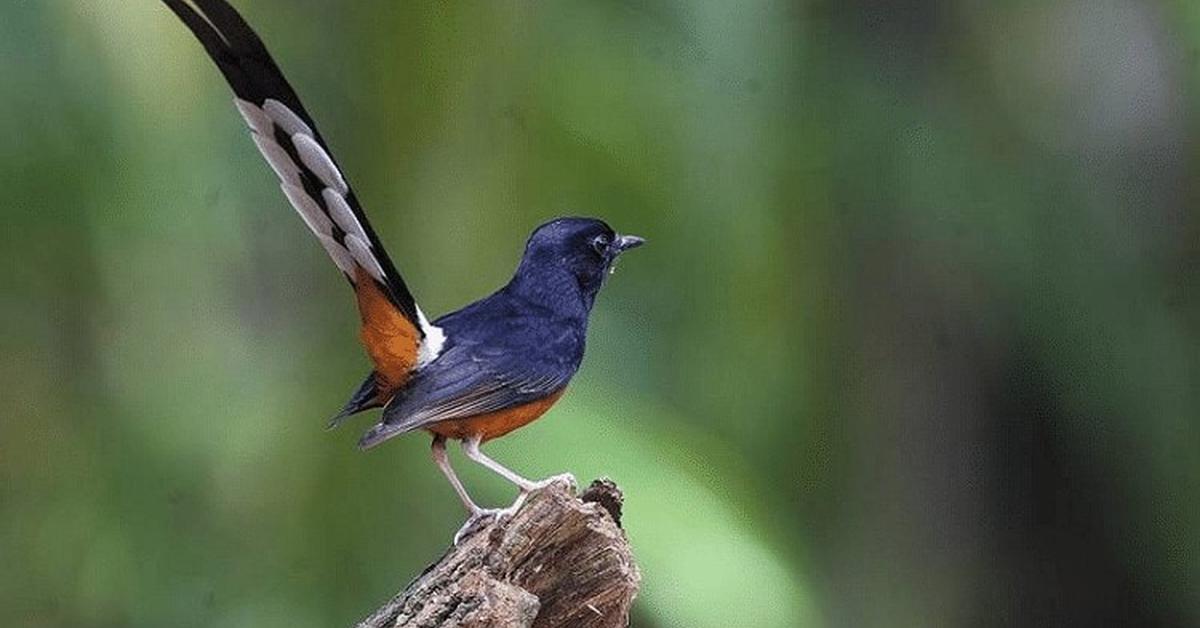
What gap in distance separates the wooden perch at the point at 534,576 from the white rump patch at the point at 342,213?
397 mm

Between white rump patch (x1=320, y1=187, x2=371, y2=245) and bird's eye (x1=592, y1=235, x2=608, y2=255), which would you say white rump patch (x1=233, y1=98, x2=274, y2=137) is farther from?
bird's eye (x1=592, y1=235, x2=608, y2=255)

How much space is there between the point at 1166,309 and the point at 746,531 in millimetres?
1761

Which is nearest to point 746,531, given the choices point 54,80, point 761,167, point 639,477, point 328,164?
point 639,477

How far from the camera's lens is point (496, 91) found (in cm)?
402

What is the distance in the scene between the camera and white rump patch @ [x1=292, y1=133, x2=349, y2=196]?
2.42m

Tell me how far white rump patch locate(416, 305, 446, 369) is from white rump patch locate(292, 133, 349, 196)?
0.81ft

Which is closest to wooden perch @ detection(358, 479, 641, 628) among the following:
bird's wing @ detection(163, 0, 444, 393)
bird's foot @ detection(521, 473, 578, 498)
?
bird's foot @ detection(521, 473, 578, 498)

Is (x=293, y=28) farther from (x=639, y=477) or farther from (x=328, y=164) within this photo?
(x=328, y=164)

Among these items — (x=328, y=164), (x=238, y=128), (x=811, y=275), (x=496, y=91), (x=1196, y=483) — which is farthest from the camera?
(x=1196, y=483)

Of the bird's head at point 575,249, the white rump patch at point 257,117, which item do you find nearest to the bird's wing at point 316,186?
the white rump patch at point 257,117

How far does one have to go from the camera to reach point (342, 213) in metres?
2.47

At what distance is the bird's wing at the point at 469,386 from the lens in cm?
254

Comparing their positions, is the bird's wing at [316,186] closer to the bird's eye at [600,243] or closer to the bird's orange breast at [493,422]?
the bird's orange breast at [493,422]

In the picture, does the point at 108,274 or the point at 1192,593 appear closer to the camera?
the point at 108,274
